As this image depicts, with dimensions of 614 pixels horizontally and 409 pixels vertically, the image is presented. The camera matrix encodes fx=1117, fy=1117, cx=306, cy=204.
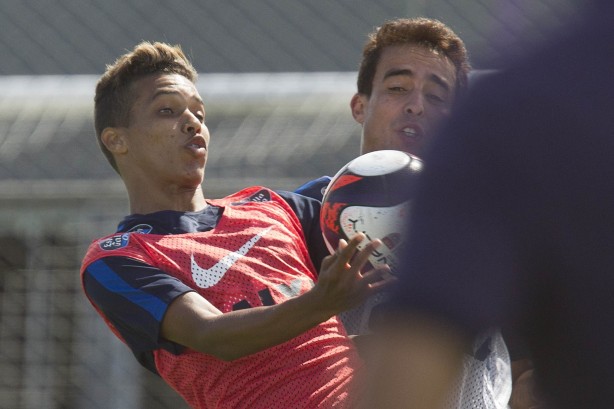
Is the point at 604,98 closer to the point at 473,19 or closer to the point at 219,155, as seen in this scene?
the point at 219,155

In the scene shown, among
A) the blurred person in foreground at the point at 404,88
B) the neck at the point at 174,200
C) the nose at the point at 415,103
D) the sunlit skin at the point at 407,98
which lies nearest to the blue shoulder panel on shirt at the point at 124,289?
the neck at the point at 174,200

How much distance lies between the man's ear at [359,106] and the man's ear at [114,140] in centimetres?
93

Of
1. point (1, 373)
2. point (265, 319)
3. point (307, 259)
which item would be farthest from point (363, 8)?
point (265, 319)

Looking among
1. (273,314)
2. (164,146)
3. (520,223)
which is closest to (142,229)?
(164,146)

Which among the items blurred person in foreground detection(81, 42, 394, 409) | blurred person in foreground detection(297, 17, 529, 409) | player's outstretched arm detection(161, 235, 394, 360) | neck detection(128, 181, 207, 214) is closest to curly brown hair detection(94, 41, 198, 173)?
blurred person in foreground detection(81, 42, 394, 409)

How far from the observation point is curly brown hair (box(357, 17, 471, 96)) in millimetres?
4156

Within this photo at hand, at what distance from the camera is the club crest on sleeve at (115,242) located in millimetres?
3428

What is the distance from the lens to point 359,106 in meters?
4.36

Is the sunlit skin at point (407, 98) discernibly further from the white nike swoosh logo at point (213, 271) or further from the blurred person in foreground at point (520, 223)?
the blurred person in foreground at point (520, 223)

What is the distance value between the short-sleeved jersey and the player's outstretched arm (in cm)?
8

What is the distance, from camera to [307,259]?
359cm

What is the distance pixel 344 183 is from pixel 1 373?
3.08 meters

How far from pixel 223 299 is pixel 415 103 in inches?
42.4

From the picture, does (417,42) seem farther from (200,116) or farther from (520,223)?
(520,223)
